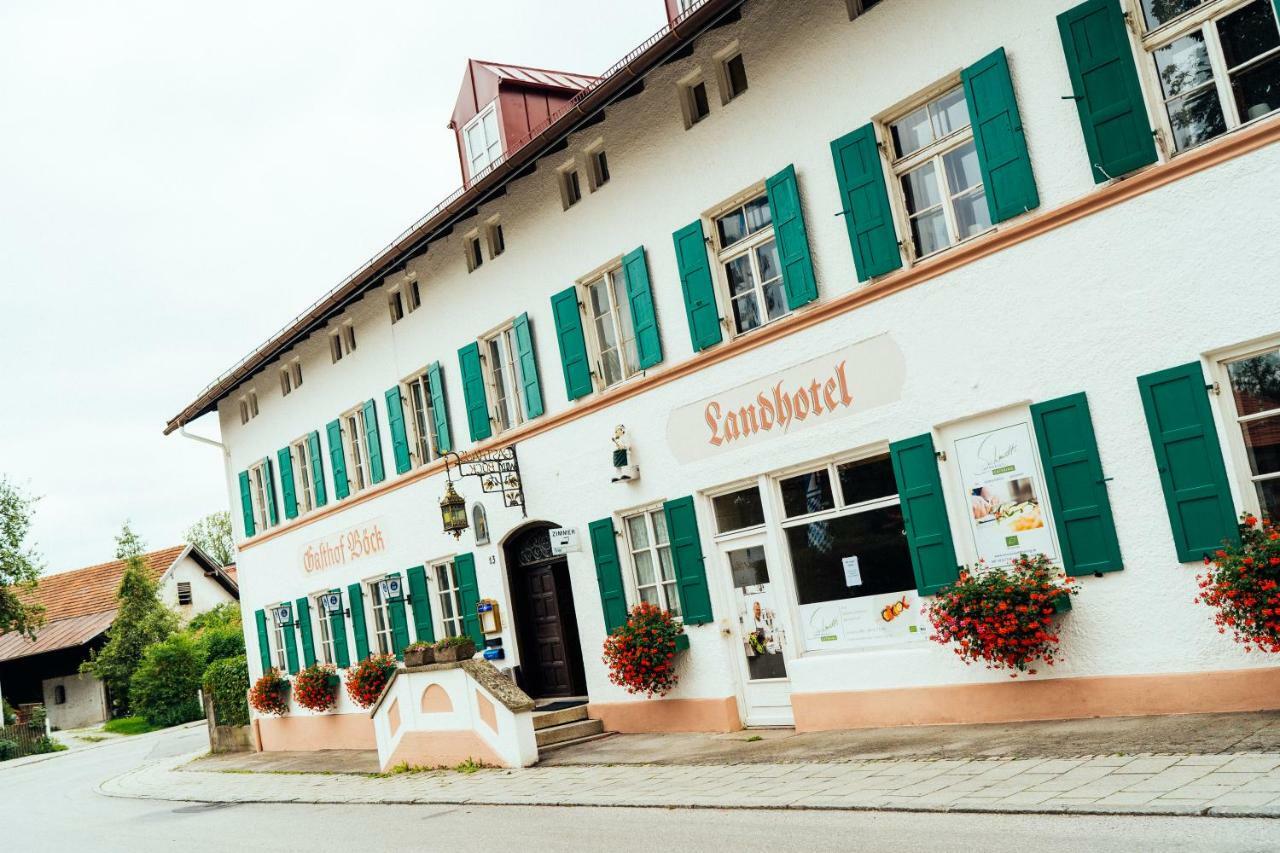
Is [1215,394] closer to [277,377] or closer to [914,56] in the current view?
[914,56]

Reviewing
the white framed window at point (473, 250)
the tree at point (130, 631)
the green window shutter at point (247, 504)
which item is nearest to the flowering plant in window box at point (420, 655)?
the white framed window at point (473, 250)

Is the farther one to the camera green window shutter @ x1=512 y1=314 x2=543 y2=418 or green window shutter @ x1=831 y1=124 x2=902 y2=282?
green window shutter @ x1=512 y1=314 x2=543 y2=418

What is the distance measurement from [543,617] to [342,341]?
7.05m

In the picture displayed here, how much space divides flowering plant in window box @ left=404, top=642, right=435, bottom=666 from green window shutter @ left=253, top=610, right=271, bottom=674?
1034 cm

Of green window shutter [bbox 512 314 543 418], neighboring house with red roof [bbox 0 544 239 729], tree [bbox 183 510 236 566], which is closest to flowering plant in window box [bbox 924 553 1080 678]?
green window shutter [bbox 512 314 543 418]

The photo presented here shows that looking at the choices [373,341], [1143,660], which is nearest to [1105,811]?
[1143,660]

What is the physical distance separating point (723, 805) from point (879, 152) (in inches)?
239

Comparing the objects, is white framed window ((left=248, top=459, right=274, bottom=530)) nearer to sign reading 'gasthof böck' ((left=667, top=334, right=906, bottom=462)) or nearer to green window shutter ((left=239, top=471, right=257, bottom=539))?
green window shutter ((left=239, top=471, right=257, bottom=539))

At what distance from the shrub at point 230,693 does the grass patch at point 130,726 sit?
14.9 m

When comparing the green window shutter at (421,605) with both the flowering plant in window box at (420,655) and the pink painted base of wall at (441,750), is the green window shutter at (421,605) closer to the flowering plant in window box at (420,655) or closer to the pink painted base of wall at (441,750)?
the pink painted base of wall at (441,750)

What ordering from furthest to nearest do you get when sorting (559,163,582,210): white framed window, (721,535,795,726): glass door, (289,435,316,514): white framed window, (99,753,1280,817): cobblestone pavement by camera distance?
(289,435,316,514): white framed window → (559,163,582,210): white framed window → (721,535,795,726): glass door → (99,753,1280,817): cobblestone pavement

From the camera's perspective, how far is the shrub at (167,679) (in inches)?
1494

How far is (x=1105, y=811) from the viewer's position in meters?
6.58

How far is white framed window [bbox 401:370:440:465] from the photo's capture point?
18.6 m
